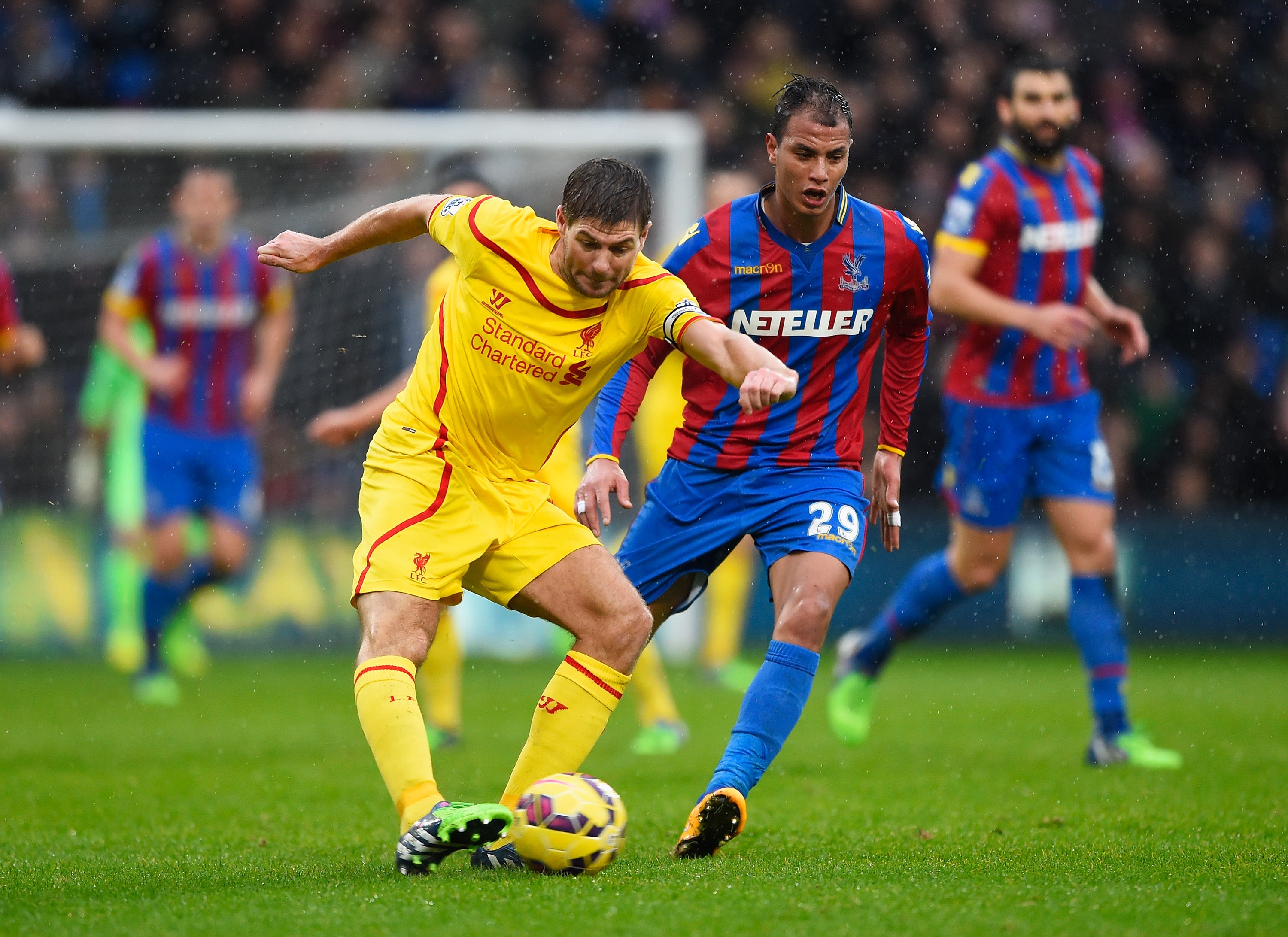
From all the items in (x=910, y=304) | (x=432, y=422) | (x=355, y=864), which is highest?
(x=910, y=304)

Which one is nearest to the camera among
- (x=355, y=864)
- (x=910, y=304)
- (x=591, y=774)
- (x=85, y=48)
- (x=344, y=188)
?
(x=355, y=864)

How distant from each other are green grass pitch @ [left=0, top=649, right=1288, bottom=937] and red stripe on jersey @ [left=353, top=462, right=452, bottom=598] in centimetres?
81

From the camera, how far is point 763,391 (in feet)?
12.5

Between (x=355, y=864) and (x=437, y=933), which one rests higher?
(x=437, y=933)

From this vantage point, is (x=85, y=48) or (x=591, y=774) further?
(x=85, y=48)

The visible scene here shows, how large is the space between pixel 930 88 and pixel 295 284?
19.0 ft

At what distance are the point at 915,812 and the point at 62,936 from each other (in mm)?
2933

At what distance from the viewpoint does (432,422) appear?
4492 mm

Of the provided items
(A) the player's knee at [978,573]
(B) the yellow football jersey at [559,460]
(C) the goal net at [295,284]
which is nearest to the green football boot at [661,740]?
(B) the yellow football jersey at [559,460]

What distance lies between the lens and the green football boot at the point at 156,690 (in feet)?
30.1

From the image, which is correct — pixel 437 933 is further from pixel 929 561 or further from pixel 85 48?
pixel 85 48

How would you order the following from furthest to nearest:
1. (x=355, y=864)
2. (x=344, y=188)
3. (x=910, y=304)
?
(x=344, y=188) → (x=910, y=304) → (x=355, y=864)

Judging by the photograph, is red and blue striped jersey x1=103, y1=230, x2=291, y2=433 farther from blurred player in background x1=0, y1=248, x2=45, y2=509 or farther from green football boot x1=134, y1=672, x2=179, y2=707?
blurred player in background x1=0, y1=248, x2=45, y2=509

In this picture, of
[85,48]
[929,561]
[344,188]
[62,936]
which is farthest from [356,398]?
[62,936]
